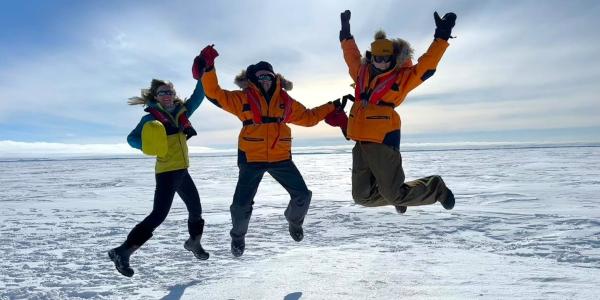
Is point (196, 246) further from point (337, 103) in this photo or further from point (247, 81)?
point (337, 103)

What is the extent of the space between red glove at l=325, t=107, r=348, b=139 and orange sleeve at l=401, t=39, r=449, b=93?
2.66 feet

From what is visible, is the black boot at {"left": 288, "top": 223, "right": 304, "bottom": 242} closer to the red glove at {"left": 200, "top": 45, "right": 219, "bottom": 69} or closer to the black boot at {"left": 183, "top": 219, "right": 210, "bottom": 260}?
the black boot at {"left": 183, "top": 219, "right": 210, "bottom": 260}

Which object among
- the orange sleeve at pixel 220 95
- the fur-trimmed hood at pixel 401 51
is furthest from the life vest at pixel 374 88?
the orange sleeve at pixel 220 95

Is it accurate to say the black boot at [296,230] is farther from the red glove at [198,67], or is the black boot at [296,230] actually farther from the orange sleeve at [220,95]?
the red glove at [198,67]

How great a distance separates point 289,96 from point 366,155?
916 millimetres

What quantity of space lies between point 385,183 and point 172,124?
2.00 m

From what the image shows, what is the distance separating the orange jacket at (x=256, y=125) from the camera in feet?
12.7

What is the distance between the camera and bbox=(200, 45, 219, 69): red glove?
3777 mm

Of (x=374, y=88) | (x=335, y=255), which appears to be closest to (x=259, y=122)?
(x=374, y=88)

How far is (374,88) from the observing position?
3.86m

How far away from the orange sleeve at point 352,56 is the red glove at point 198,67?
1332 mm

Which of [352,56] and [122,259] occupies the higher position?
[352,56]

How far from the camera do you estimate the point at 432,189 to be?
407 cm

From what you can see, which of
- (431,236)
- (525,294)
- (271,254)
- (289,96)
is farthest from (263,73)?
(431,236)
